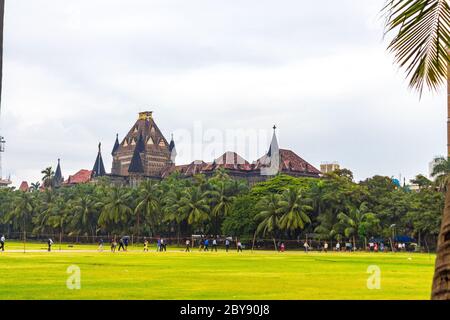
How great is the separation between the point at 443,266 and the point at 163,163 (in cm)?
18142

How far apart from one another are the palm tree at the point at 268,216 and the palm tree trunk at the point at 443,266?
243ft

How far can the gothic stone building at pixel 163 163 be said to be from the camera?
15538 centimetres

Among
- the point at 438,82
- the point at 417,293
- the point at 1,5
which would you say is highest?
the point at 1,5

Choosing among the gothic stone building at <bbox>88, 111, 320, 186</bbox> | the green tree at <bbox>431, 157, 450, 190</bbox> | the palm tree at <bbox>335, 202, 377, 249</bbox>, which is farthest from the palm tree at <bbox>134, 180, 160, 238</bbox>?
the gothic stone building at <bbox>88, 111, 320, 186</bbox>

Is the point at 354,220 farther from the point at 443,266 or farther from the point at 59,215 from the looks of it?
the point at 443,266

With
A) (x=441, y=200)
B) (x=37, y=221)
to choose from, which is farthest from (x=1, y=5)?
(x=37, y=221)

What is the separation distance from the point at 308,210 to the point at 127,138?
11307 centimetres

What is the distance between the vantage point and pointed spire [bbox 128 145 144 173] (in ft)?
578

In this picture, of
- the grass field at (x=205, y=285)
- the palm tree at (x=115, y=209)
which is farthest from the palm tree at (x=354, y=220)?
the grass field at (x=205, y=285)

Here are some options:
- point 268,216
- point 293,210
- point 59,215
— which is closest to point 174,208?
point 268,216

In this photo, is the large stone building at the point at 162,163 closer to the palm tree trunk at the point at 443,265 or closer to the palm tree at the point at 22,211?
the palm tree at the point at 22,211

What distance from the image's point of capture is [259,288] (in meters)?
23.9

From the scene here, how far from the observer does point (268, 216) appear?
83.0m
